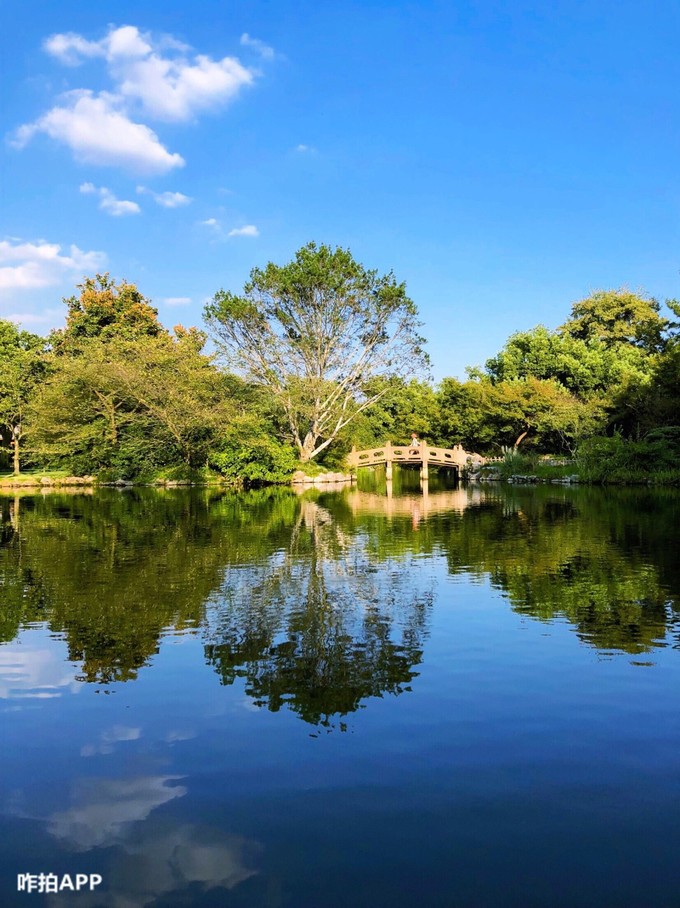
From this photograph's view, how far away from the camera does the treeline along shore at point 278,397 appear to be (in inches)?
1363

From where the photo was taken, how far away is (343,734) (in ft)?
16.8

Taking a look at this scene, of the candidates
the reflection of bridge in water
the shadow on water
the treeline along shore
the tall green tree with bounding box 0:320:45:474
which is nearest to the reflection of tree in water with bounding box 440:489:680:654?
the shadow on water

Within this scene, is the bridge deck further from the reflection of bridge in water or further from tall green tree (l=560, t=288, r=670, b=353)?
tall green tree (l=560, t=288, r=670, b=353)

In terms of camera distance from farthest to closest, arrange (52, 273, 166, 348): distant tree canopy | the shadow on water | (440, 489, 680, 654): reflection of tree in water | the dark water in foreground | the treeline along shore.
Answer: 1. (52, 273, 166, 348): distant tree canopy
2. the treeline along shore
3. (440, 489, 680, 654): reflection of tree in water
4. the shadow on water
5. the dark water in foreground

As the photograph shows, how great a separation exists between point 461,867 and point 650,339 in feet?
139

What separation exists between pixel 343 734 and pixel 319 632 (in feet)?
8.51

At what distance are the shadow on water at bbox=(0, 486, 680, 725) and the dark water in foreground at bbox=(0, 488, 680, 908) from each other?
2.0 inches

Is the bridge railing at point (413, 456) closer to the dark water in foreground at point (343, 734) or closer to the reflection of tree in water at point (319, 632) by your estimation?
the reflection of tree in water at point (319, 632)

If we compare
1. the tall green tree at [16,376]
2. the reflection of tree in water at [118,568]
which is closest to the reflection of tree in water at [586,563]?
the reflection of tree in water at [118,568]

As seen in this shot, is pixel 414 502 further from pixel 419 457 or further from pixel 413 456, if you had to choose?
pixel 413 456

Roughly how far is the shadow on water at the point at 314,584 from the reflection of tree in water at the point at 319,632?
0.9 inches

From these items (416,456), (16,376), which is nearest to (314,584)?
(416,456)

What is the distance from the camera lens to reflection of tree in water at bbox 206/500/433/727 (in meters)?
6.02

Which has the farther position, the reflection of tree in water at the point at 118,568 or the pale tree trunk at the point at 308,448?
the pale tree trunk at the point at 308,448
